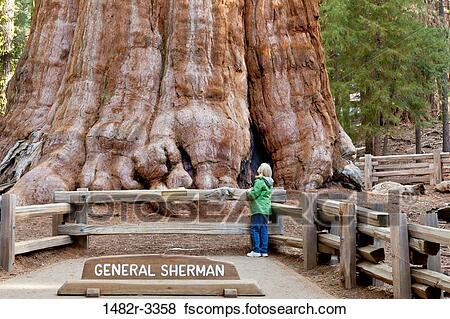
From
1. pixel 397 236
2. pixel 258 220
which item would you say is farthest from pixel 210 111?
pixel 397 236

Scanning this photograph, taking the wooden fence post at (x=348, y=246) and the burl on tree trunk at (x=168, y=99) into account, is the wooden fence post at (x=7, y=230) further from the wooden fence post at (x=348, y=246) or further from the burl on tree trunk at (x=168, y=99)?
the wooden fence post at (x=348, y=246)

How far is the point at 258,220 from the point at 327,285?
2.27 meters

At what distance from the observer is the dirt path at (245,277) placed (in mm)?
6195

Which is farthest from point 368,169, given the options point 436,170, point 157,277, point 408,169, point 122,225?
point 157,277

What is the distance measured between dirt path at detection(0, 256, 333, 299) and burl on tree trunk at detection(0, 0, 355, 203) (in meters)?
2.88

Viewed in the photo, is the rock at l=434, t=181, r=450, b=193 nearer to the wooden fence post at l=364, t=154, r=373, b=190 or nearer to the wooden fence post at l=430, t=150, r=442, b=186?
the wooden fence post at l=430, t=150, r=442, b=186

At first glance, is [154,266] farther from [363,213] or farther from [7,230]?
[7,230]

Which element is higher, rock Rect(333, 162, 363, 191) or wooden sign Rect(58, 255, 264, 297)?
rock Rect(333, 162, 363, 191)

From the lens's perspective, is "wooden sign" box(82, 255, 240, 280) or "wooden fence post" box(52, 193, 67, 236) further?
"wooden fence post" box(52, 193, 67, 236)

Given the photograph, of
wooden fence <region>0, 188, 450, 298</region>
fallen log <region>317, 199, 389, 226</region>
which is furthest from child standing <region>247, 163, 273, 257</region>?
fallen log <region>317, 199, 389, 226</region>

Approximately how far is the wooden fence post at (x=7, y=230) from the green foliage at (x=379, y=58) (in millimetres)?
16026

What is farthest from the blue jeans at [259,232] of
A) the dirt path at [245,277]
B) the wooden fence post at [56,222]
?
the wooden fence post at [56,222]

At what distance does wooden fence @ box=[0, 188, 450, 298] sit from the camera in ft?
17.8

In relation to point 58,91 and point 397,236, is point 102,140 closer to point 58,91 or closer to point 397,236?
point 58,91
